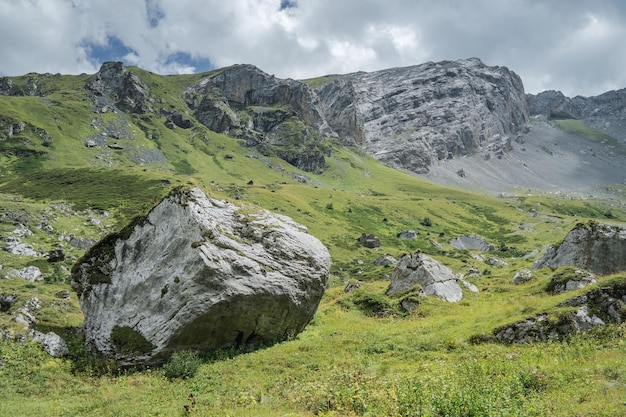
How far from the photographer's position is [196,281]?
890 inches

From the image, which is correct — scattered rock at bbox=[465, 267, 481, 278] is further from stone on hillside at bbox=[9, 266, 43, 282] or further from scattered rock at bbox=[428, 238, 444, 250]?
scattered rock at bbox=[428, 238, 444, 250]

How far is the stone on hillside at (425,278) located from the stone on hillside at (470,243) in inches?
4398

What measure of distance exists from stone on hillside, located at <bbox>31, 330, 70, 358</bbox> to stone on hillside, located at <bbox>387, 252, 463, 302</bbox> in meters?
26.2

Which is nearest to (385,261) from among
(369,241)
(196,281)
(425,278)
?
(369,241)

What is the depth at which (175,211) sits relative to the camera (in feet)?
85.7

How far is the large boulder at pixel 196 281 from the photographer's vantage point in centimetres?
2248

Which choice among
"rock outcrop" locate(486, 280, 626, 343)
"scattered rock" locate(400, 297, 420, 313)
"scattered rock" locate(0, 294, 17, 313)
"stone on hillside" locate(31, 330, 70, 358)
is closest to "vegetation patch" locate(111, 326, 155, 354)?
"stone on hillside" locate(31, 330, 70, 358)

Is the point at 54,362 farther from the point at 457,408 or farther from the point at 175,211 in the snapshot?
the point at 457,408

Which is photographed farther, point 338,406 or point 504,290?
point 504,290

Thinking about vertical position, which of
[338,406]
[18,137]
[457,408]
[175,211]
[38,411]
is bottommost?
[38,411]

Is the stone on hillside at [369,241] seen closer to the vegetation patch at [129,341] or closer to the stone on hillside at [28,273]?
the stone on hillside at [28,273]

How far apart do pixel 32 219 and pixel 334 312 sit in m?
65.3

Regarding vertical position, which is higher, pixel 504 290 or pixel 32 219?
pixel 32 219

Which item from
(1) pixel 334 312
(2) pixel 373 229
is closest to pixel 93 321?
(1) pixel 334 312
